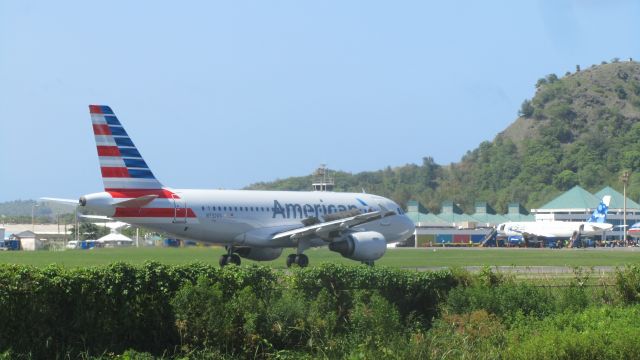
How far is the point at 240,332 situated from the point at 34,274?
4.18 m

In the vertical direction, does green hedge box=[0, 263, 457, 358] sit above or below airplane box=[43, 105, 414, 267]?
below

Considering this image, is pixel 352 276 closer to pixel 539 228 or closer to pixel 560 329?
pixel 560 329

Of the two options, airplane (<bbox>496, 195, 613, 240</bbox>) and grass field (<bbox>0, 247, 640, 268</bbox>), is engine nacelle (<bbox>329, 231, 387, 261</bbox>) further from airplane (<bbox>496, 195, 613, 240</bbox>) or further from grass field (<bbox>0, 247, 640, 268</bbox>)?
airplane (<bbox>496, 195, 613, 240</bbox>)

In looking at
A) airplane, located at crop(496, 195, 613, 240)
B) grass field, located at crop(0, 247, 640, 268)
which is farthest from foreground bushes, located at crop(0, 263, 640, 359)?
airplane, located at crop(496, 195, 613, 240)

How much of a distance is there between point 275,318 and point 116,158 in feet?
75.6

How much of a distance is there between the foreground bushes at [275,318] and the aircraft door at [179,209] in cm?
2039

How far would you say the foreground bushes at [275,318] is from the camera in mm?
18781

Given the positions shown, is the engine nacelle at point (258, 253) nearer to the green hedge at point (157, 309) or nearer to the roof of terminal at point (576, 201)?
the green hedge at point (157, 309)

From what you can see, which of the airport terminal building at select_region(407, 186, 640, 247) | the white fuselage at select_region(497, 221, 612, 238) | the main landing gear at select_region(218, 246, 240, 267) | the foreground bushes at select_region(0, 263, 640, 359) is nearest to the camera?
the foreground bushes at select_region(0, 263, 640, 359)

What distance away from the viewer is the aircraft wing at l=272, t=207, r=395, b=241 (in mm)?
44562

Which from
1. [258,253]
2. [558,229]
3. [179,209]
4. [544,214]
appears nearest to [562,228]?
[558,229]

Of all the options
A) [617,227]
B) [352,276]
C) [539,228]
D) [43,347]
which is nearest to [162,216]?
[352,276]

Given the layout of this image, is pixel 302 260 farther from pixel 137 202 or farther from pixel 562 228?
pixel 562 228

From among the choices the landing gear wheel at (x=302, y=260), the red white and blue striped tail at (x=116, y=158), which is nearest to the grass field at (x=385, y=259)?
the landing gear wheel at (x=302, y=260)
